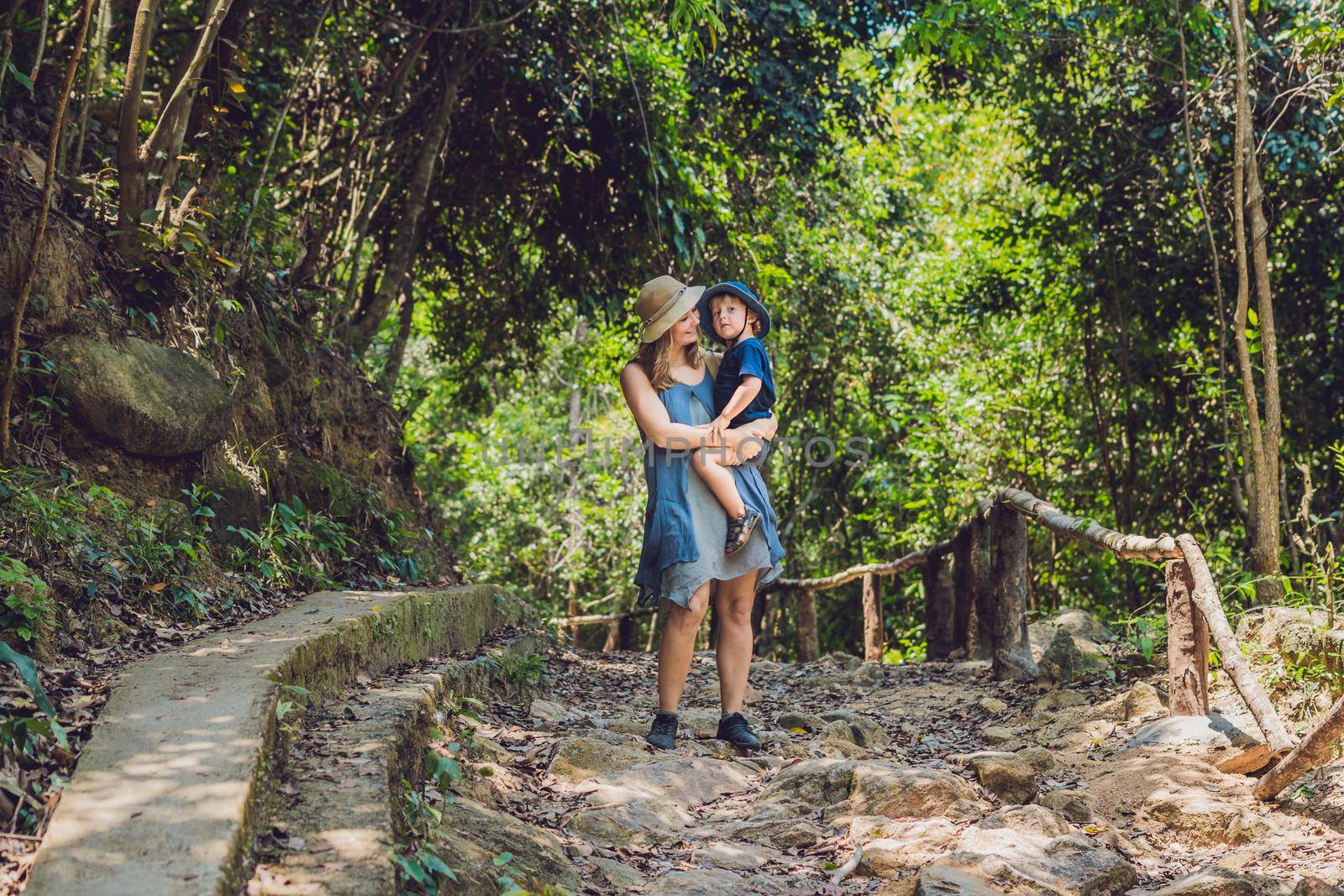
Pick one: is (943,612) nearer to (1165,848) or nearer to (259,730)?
(1165,848)

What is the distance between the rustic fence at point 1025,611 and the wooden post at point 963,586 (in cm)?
1

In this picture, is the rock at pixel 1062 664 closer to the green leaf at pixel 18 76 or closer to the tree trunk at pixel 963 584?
the tree trunk at pixel 963 584

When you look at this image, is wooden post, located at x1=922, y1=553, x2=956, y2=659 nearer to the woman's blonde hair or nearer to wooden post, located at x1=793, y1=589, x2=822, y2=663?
wooden post, located at x1=793, y1=589, x2=822, y2=663

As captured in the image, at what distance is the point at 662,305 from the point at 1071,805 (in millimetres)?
2209

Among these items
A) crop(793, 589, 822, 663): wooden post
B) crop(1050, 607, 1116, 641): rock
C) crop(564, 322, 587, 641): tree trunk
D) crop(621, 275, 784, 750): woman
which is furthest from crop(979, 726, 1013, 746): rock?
crop(564, 322, 587, 641): tree trunk

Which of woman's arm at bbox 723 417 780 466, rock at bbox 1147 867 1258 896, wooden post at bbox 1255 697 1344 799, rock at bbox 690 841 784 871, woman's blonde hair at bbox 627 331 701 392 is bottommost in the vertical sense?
rock at bbox 690 841 784 871

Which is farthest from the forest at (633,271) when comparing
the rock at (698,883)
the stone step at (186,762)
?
the rock at (698,883)

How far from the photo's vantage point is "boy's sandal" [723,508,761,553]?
13.4 feet

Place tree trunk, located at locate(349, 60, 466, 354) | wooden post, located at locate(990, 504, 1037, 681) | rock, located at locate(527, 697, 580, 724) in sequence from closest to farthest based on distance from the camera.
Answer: rock, located at locate(527, 697, 580, 724)
wooden post, located at locate(990, 504, 1037, 681)
tree trunk, located at locate(349, 60, 466, 354)

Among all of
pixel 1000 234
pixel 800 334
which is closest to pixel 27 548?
pixel 1000 234

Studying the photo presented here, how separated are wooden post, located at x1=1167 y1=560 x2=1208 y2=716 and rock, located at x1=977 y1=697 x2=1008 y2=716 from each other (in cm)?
118

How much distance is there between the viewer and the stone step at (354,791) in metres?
1.95

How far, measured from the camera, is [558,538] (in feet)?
58.3

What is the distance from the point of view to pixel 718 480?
13.4ft
